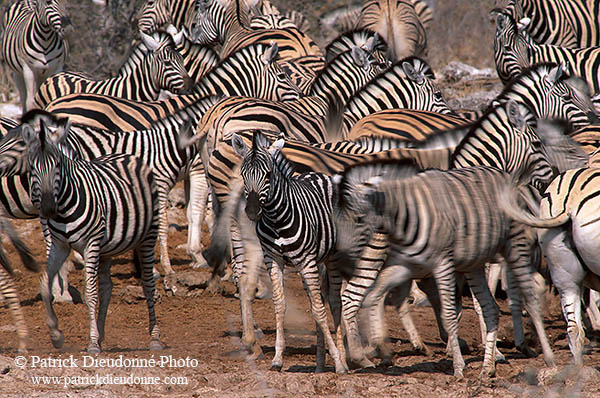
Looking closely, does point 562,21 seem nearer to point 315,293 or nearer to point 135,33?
point 135,33

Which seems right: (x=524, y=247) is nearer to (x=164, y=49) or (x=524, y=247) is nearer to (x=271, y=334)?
(x=271, y=334)

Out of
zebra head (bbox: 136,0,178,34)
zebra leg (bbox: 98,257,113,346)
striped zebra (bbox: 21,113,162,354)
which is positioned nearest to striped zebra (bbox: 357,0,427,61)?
zebra head (bbox: 136,0,178,34)

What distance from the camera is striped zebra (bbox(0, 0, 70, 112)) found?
13.4 m

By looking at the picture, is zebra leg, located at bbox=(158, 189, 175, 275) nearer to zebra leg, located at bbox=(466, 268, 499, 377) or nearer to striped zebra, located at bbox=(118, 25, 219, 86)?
striped zebra, located at bbox=(118, 25, 219, 86)

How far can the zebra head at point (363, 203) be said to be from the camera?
6746mm

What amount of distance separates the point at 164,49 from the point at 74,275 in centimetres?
302

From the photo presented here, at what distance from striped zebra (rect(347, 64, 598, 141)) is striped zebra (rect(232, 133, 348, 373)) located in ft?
8.37

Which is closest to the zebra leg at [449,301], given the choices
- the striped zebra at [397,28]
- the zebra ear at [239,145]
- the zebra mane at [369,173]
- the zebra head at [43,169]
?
the zebra mane at [369,173]

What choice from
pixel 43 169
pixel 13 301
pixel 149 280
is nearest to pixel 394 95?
pixel 149 280

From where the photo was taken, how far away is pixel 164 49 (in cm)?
1180

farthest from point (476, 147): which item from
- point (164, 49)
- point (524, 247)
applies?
point (164, 49)

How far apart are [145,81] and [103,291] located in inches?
185

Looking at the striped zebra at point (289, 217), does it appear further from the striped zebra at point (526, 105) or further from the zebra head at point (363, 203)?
the striped zebra at point (526, 105)

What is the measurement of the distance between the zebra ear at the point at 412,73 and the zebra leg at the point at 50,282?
4677mm
